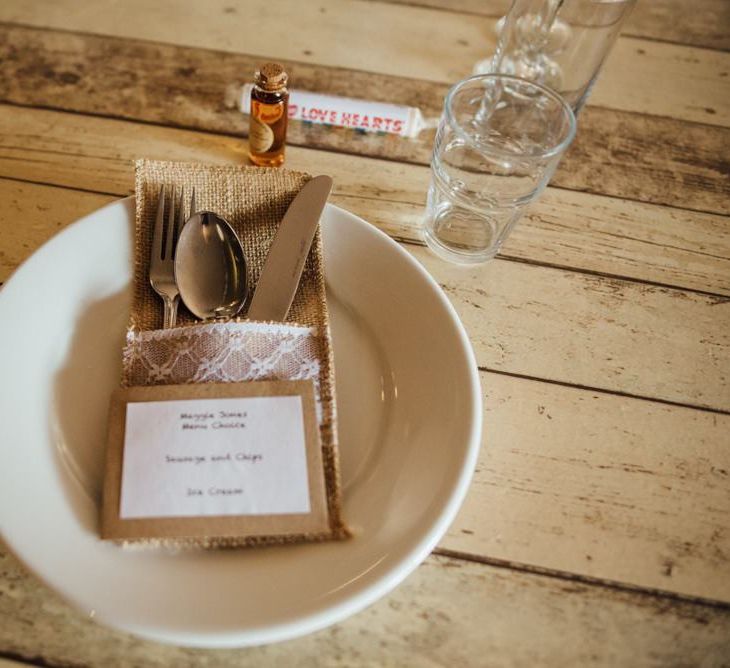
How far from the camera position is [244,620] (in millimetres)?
355

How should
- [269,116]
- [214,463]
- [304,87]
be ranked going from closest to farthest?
[214,463]
[269,116]
[304,87]

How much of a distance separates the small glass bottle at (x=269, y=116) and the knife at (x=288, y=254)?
118 mm

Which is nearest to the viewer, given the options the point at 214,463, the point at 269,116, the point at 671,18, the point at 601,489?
the point at 214,463

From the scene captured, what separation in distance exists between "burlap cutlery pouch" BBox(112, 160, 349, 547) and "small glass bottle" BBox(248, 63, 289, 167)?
0.33 feet

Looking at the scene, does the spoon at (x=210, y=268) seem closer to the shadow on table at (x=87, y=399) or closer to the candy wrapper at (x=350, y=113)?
the shadow on table at (x=87, y=399)

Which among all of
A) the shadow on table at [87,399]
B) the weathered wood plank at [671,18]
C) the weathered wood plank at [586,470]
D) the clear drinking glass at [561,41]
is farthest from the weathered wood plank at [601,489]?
the weathered wood plank at [671,18]

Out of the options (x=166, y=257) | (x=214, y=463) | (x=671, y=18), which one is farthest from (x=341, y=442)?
(x=671, y=18)

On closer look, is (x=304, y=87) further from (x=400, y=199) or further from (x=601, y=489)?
(x=601, y=489)

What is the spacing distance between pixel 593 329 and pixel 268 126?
0.39 metres

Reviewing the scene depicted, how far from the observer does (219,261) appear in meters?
0.52

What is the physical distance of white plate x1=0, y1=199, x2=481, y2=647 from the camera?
36 cm

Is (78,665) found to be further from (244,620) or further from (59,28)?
(59,28)

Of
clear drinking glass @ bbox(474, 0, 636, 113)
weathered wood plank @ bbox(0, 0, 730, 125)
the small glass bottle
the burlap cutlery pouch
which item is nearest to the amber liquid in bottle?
the small glass bottle

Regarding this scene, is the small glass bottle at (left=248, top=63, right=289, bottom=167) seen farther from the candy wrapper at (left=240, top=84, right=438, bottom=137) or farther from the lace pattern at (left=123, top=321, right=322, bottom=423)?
the lace pattern at (left=123, top=321, right=322, bottom=423)
